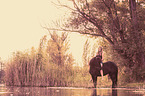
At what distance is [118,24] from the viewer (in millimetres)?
19469

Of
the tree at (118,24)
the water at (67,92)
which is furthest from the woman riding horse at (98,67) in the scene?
the water at (67,92)

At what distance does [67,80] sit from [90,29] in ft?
17.5

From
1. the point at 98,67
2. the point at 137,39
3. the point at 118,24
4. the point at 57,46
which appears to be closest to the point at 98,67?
the point at 98,67

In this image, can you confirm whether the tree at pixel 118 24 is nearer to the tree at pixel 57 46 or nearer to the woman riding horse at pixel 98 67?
the woman riding horse at pixel 98 67

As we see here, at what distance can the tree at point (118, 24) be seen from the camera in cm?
1814

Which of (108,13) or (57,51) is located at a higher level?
(108,13)

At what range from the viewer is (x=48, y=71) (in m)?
16.7

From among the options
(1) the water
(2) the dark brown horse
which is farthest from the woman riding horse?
(1) the water

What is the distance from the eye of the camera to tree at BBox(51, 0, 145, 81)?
18141mm

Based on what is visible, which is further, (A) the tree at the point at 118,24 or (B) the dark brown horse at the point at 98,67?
(A) the tree at the point at 118,24

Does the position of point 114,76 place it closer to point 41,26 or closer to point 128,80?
point 128,80

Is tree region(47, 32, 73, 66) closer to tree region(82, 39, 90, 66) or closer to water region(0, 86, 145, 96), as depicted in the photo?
tree region(82, 39, 90, 66)

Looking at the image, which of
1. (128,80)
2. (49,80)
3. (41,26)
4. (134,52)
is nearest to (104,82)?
(128,80)

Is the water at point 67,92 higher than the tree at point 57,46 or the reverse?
the reverse
